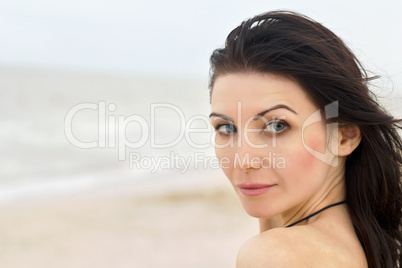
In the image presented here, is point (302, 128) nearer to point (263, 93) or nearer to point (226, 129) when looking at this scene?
point (263, 93)

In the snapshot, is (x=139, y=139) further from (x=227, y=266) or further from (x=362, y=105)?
(x=362, y=105)

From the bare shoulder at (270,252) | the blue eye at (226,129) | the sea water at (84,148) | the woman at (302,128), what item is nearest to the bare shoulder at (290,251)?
the bare shoulder at (270,252)

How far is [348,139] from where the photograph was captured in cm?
227

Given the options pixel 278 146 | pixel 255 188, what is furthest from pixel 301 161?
pixel 255 188

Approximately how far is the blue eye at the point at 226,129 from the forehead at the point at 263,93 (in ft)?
0.31

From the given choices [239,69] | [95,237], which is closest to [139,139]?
[95,237]

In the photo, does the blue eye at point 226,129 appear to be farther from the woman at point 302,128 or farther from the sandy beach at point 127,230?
the sandy beach at point 127,230

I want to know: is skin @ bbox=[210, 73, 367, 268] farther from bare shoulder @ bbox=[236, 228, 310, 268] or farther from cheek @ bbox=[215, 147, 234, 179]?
bare shoulder @ bbox=[236, 228, 310, 268]

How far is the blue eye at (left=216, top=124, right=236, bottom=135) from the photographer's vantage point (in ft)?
7.23

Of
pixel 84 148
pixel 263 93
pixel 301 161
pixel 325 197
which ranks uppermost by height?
pixel 263 93

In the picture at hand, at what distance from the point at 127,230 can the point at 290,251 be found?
6576 mm

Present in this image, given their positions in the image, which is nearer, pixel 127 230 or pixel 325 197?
pixel 325 197

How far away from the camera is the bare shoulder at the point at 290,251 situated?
1.65m

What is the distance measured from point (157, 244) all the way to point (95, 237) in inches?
44.8
